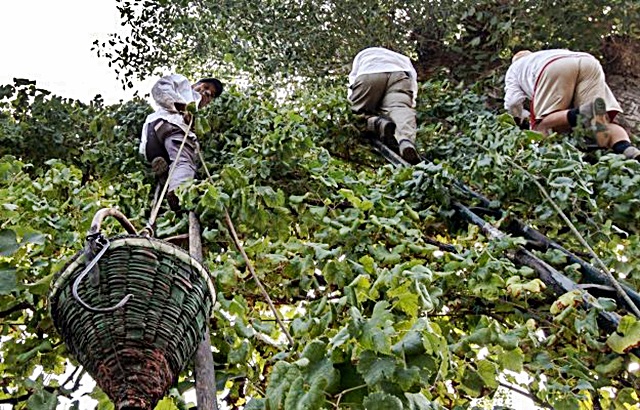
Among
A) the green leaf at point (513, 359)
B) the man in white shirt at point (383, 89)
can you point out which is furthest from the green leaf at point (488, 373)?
the man in white shirt at point (383, 89)

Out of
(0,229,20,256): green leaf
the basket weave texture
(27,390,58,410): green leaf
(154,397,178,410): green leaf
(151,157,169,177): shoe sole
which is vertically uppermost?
(0,229,20,256): green leaf

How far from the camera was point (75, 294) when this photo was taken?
129 centimetres

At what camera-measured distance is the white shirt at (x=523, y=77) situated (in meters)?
3.81

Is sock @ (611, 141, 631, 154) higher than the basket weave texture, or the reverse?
the basket weave texture

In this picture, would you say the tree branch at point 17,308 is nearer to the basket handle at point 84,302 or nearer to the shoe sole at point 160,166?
the basket handle at point 84,302

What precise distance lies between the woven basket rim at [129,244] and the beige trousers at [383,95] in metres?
2.65

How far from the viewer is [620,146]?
3.35 meters

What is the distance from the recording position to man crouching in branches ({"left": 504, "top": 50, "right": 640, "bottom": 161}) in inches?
133

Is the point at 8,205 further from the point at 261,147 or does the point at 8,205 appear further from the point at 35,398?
the point at 261,147

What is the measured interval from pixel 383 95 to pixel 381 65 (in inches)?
7.4

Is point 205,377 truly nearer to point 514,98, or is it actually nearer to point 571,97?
point 571,97

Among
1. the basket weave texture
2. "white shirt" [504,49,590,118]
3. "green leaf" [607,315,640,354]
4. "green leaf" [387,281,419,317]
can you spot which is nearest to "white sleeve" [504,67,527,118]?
"white shirt" [504,49,590,118]

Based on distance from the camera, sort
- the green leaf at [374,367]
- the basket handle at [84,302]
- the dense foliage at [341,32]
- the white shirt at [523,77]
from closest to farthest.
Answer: the green leaf at [374,367], the basket handle at [84,302], the white shirt at [523,77], the dense foliage at [341,32]

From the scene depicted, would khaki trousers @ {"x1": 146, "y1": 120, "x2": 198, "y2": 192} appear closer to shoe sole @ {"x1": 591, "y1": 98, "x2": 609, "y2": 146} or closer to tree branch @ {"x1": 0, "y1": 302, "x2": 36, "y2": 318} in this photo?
tree branch @ {"x1": 0, "y1": 302, "x2": 36, "y2": 318}
